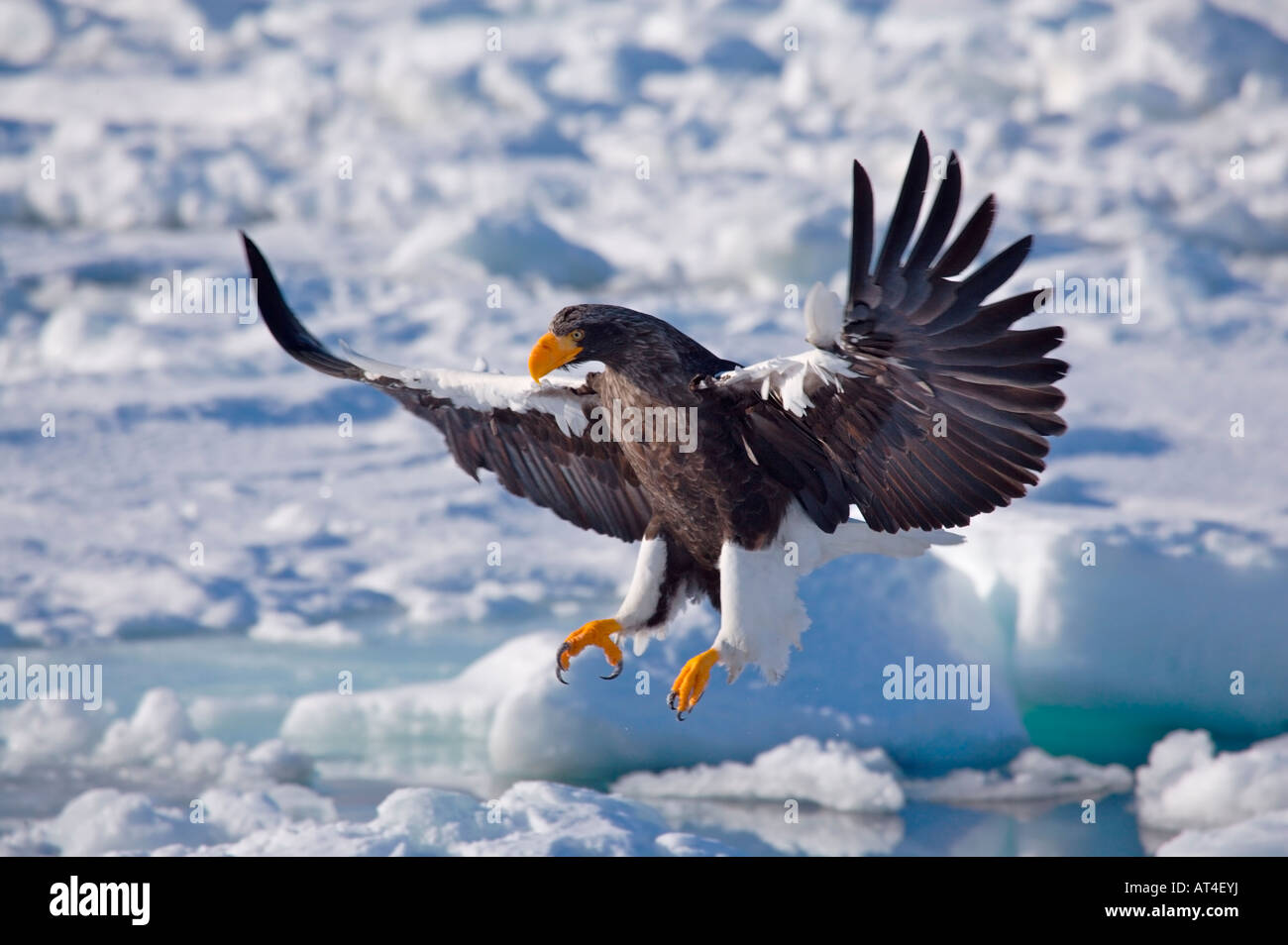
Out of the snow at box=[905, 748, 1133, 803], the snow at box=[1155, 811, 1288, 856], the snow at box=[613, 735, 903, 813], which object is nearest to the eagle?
the snow at box=[1155, 811, 1288, 856]

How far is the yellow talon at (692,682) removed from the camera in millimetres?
3805

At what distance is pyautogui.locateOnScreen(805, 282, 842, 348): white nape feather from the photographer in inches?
128

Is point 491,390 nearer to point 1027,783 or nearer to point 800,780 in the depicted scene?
point 800,780

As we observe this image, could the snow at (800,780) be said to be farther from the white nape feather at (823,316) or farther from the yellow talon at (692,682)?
the white nape feather at (823,316)

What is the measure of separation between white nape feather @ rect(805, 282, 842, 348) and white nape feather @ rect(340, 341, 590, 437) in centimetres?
117

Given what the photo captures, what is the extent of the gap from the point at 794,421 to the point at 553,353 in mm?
705

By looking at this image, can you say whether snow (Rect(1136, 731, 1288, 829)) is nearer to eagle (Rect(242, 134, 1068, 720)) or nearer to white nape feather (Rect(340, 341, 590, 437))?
eagle (Rect(242, 134, 1068, 720))

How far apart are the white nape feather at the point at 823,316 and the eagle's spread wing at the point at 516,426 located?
1116mm

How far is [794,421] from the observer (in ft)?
12.2

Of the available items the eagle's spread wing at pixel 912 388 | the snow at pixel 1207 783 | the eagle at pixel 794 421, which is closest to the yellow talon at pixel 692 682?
the eagle at pixel 794 421

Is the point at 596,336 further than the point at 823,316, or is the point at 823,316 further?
the point at 596,336

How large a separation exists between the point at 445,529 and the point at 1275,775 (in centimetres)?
589

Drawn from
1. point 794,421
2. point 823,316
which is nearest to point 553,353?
point 794,421

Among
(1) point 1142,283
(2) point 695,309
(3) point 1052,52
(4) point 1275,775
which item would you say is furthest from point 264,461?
(3) point 1052,52
